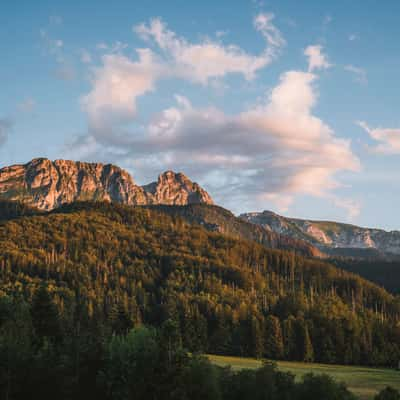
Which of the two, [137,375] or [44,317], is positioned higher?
[44,317]

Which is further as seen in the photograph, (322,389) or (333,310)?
(333,310)

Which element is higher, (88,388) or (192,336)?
(88,388)

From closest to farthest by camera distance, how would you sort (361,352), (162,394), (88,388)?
(162,394)
(88,388)
(361,352)

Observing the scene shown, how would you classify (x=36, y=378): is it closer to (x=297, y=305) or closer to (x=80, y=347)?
(x=80, y=347)

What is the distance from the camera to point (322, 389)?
2424 inches

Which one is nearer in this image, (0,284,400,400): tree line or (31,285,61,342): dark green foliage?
(0,284,400,400): tree line

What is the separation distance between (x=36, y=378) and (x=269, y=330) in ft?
350

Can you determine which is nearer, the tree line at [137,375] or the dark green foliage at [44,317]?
the tree line at [137,375]

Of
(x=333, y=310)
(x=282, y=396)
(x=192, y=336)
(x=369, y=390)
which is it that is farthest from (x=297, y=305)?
(x=282, y=396)

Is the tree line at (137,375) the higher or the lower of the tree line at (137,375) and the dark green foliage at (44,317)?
the lower

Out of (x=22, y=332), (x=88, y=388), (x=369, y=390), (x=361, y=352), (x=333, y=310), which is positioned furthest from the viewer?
(x=333, y=310)

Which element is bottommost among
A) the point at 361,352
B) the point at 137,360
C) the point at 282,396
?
the point at 361,352

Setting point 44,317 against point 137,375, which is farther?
point 44,317

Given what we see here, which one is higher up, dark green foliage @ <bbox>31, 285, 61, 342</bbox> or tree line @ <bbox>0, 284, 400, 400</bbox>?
dark green foliage @ <bbox>31, 285, 61, 342</bbox>
